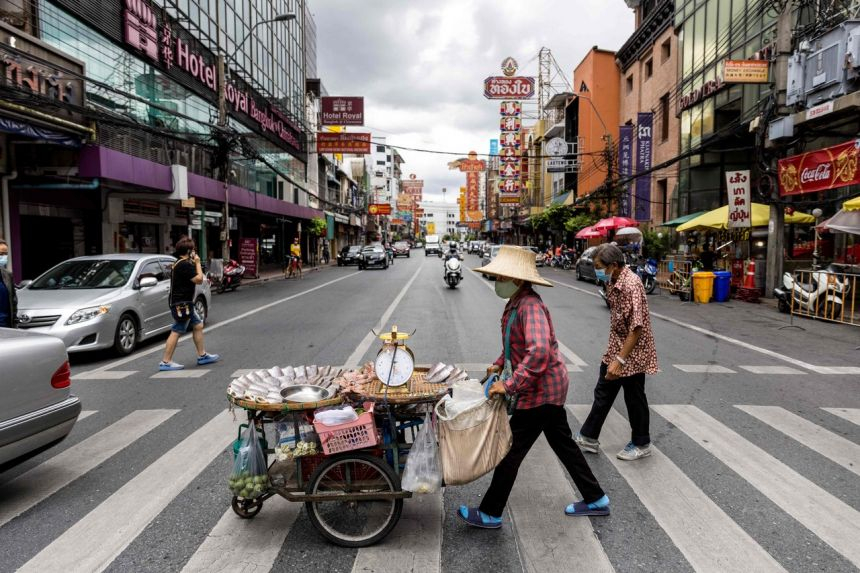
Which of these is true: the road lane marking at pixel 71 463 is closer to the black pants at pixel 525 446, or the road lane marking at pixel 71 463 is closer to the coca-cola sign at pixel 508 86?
the black pants at pixel 525 446

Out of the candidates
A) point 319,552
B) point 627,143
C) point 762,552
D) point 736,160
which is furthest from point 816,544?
point 627,143

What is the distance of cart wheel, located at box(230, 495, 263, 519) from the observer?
11.6 ft

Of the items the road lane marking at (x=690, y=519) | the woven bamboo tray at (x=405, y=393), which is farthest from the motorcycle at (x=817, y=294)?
the woven bamboo tray at (x=405, y=393)

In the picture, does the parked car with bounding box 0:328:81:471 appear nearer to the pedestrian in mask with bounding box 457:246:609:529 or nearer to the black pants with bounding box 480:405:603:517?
the pedestrian in mask with bounding box 457:246:609:529

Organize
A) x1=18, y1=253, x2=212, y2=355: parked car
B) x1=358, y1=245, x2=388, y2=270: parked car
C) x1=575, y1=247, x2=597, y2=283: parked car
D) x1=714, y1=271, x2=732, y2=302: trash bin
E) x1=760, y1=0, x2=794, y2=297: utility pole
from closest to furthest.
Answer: x1=18, y1=253, x2=212, y2=355: parked car → x1=760, y1=0, x2=794, y2=297: utility pole → x1=714, y1=271, x2=732, y2=302: trash bin → x1=575, y1=247, x2=597, y2=283: parked car → x1=358, y1=245, x2=388, y2=270: parked car

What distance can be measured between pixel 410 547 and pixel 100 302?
23.0 ft

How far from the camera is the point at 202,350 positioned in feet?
26.6

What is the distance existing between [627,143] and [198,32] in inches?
836

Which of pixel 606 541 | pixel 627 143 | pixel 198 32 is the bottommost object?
pixel 606 541

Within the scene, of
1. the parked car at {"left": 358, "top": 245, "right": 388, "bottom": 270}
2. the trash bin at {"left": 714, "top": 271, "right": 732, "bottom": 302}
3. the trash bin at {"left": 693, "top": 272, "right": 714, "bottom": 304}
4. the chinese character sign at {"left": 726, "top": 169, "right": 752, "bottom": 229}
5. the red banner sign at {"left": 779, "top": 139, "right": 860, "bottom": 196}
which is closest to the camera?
the red banner sign at {"left": 779, "top": 139, "right": 860, "bottom": 196}

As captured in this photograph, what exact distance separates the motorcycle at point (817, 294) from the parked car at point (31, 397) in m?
14.0

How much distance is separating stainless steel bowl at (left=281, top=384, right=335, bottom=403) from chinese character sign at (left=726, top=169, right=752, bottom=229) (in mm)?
15695

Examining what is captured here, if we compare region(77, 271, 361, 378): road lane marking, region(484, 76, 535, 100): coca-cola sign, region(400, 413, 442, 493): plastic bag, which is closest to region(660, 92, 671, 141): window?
region(77, 271, 361, 378): road lane marking

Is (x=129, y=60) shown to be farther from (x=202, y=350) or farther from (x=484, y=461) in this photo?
(x=484, y=461)
